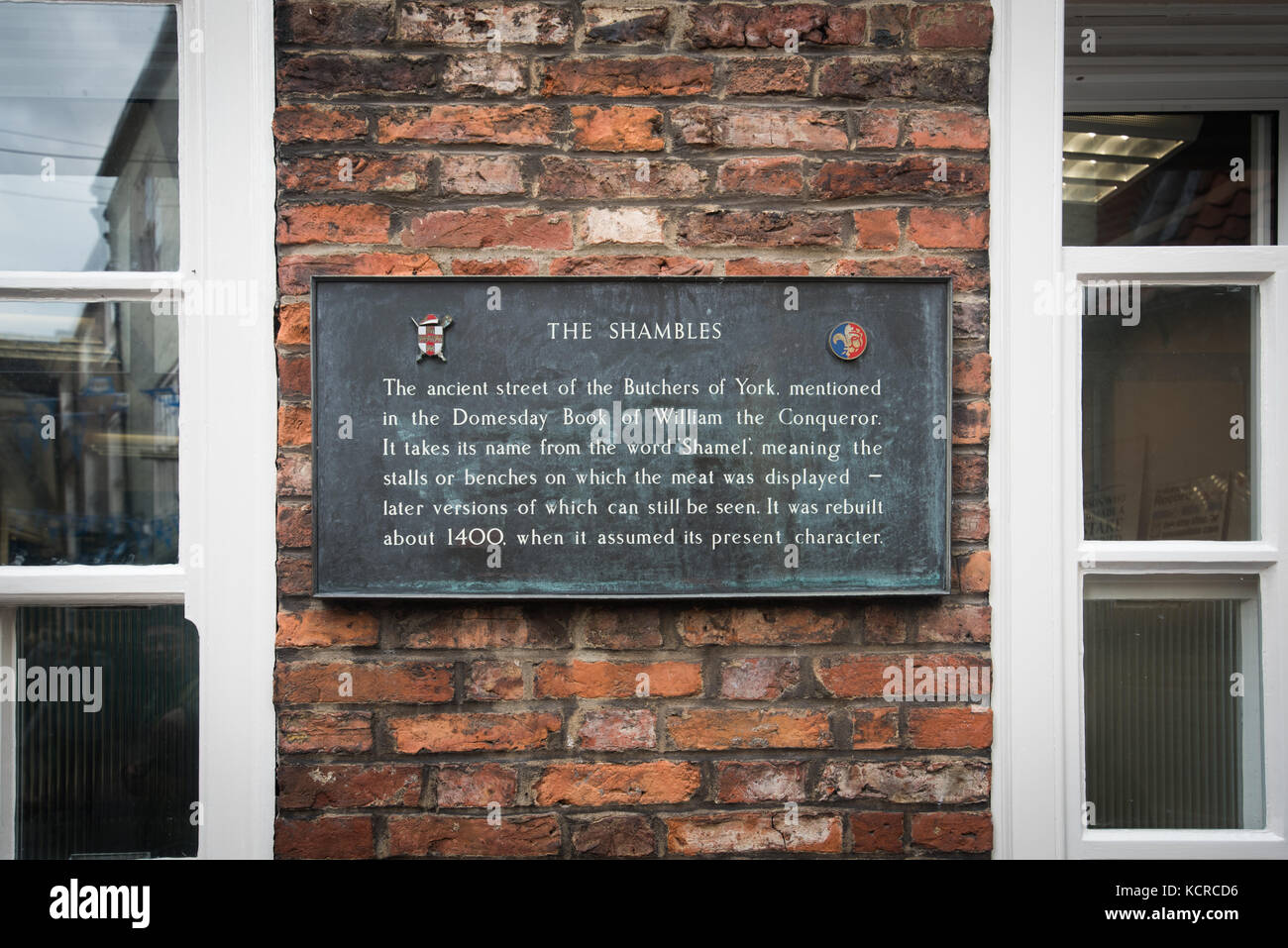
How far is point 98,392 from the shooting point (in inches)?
69.2

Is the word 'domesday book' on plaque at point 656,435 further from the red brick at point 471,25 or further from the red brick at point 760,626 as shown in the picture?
the red brick at point 471,25

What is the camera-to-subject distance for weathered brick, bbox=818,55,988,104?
1697 mm

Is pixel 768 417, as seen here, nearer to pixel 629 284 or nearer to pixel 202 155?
pixel 629 284

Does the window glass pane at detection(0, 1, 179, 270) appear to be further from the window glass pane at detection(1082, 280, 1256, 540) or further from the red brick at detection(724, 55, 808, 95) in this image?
the window glass pane at detection(1082, 280, 1256, 540)

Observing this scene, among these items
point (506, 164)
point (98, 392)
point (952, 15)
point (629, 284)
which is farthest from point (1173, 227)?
point (98, 392)

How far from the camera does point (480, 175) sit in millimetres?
1678

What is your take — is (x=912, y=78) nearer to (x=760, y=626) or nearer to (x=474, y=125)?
(x=474, y=125)

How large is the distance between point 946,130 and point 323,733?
188 centimetres

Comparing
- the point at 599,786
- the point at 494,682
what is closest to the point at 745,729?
the point at 599,786

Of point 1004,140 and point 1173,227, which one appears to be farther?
point 1173,227

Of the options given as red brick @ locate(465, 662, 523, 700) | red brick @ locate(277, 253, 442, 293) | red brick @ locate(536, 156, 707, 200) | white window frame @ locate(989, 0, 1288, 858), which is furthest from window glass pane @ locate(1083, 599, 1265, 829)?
red brick @ locate(277, 253, 442, 293)

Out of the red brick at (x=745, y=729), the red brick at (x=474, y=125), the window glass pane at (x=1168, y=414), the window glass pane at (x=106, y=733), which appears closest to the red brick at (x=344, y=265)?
the red brick at (x=474, y=125)

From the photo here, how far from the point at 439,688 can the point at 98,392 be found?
1.03 meters

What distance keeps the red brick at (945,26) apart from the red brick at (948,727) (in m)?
1.45
